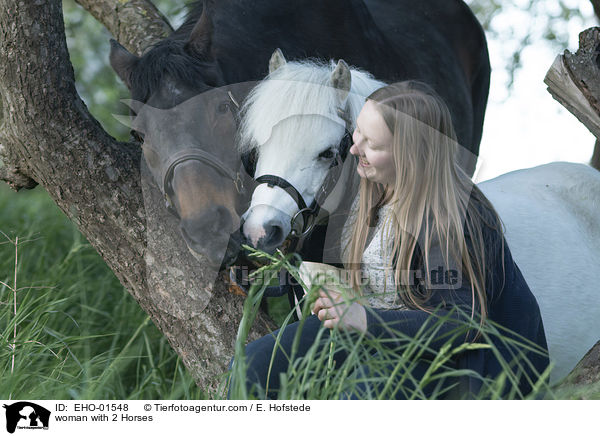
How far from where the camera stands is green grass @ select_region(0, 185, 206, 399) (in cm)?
246

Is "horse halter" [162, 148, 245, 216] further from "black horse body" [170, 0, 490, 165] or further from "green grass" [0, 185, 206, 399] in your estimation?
"green grass" [0, 185, 206, 399]

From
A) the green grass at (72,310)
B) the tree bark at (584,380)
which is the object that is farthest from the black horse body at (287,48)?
the tree bark at (584,380)

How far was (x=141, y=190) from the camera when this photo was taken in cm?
246

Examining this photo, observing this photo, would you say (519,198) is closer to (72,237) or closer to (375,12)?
(375,12)

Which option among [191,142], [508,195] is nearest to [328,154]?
[191,142]

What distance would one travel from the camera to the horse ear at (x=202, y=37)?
2551 millimetres

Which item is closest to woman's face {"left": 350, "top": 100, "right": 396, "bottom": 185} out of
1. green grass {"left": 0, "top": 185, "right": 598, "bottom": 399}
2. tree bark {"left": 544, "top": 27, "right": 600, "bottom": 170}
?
green grass {"left": 0, "top": 185, "right": 598, "bottom": 399}

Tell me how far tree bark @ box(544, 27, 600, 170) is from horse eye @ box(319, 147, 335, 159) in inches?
31.6

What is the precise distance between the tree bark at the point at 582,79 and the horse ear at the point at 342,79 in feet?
2.29

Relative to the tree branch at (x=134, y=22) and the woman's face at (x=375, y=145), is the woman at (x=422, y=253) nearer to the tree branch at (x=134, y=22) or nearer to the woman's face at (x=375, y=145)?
the woman's face at (x=375, y=145)

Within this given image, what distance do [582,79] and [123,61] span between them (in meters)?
1.78

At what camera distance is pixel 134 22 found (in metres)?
3.49

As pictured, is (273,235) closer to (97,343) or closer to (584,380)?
(584,380)
